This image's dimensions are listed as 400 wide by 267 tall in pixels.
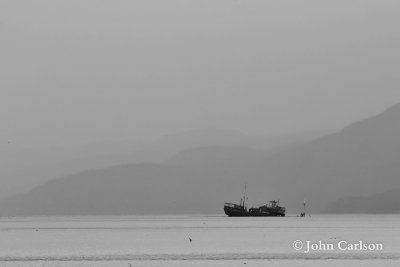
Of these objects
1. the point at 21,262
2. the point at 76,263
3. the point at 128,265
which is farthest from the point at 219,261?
the point at 21,262

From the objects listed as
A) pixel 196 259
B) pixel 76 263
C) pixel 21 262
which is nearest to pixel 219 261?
pixel 196 259

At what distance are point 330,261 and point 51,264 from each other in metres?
36.7

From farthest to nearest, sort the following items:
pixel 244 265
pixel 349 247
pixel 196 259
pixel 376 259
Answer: pixel 349 247 → pixel 196 259 → pixel 376 259 → pixel 244 265

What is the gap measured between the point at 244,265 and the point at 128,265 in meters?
14.9

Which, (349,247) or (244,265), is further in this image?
(349,247)

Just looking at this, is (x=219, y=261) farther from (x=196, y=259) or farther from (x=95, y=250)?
(x=95, y=250)

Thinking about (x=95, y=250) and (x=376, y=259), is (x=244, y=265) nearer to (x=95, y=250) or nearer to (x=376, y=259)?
(x=376, y=259)

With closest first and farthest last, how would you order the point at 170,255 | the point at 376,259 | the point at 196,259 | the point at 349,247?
the point at 376,259, the point at 196,259, the point at 170,255, the point at 349,247

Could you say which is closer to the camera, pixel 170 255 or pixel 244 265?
pixel 244 265

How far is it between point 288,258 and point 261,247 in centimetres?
2572

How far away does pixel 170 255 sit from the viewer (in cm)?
11588

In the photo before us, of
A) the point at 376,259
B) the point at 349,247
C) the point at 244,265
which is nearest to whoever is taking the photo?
the point at 244,265

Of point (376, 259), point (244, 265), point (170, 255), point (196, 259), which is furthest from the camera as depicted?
point (170, 255)

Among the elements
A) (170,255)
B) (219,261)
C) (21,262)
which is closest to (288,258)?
(219,261)
